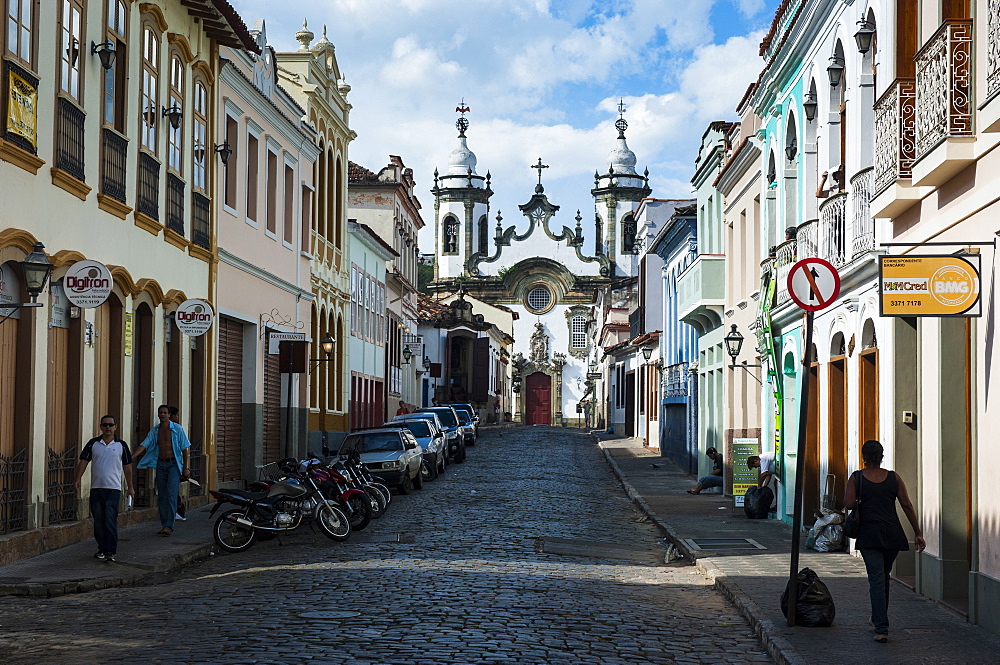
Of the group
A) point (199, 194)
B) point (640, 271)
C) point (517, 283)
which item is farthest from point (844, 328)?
point (517, 283)

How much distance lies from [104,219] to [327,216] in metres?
17.3

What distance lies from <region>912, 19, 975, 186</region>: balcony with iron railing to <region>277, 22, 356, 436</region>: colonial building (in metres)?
21.6

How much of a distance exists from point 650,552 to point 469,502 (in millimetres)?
7323

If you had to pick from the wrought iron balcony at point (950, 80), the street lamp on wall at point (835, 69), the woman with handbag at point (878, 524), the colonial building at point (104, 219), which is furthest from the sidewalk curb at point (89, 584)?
the street lamp on wall at point (835, 69)

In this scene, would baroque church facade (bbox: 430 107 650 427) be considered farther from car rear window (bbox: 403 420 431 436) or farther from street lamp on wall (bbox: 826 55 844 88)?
street lamp on wall (bbox: 826 55 844 88)

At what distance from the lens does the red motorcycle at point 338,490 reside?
60.0 ft

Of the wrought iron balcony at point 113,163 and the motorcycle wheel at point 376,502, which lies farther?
the motorcycle wheel at point 376,502

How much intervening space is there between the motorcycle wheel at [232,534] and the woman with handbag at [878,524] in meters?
8.47

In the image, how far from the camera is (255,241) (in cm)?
2636

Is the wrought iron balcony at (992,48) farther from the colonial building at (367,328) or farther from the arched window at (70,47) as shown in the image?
the colonial building at (367,328)

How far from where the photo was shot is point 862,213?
15.0 m

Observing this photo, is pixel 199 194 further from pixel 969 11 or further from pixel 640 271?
pixel 640 271

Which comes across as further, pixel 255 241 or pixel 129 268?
pixel 255 241

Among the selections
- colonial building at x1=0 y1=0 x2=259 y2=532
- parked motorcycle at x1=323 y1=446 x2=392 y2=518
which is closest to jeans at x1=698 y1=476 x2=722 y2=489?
parked motorcycle at x1=323 y1=446 x2=392 y2=518
